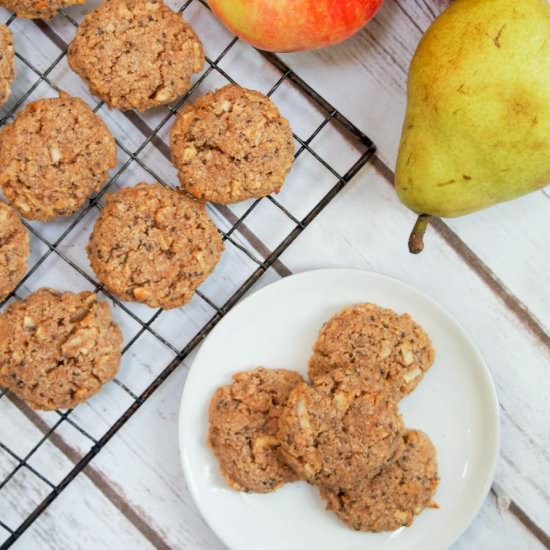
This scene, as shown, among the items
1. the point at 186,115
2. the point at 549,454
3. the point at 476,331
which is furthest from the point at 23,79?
the point at 549,454

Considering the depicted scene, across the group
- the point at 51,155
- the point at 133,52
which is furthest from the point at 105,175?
the point at 133,52

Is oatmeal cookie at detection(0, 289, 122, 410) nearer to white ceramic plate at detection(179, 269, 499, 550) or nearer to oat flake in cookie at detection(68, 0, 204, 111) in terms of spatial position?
white ceramic plate at detection(179, 269, 499, 550)

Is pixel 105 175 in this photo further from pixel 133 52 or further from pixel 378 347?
pixel 378 347

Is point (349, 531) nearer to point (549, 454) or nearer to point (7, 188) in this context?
point (549, 454)

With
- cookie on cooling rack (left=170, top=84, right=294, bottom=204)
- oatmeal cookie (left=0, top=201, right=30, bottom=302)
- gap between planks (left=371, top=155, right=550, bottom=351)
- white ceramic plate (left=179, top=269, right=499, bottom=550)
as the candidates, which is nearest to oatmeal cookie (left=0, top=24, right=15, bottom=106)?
oatmeal cookie (left=0, top=201, right=30, bottom=302)

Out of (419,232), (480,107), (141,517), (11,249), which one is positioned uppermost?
(11,249)

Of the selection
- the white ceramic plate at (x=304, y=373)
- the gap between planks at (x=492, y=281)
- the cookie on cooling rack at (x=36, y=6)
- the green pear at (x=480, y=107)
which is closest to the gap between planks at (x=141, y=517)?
the white ceramic plate at (x=304, y=373)
